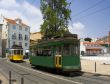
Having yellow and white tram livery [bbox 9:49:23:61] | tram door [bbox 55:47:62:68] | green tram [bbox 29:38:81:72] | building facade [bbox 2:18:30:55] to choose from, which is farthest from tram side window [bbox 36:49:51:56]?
building facade [bbox 2:18:30:55]

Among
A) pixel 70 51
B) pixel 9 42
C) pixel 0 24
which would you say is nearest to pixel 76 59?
pixel 70 51

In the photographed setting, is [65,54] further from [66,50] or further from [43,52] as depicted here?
[43,52]

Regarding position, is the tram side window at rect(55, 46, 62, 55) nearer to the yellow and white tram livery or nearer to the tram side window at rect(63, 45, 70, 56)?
the tram side window at rect(63, 45, 70, 56)

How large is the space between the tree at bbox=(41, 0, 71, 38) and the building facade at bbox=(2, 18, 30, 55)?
53.7 metres

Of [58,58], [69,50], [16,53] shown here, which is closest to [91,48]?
[16,53]

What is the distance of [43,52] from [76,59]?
5869 millimetres

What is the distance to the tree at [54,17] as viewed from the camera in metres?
53.8

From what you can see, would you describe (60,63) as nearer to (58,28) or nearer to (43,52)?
(43,52)

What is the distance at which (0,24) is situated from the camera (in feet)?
387

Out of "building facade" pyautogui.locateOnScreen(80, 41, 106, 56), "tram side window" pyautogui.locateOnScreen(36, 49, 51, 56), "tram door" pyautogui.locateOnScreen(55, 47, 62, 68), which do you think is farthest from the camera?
"building facade" pyautogui.locateOnScreen(80, 41, 106, 56)

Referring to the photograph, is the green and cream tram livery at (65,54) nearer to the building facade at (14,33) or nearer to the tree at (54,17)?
the tree at (54,17)

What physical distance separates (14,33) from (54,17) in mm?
60148

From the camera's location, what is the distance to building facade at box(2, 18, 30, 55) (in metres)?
111

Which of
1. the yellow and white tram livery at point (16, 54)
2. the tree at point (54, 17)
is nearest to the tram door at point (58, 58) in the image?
the tree at point (54, 17)
